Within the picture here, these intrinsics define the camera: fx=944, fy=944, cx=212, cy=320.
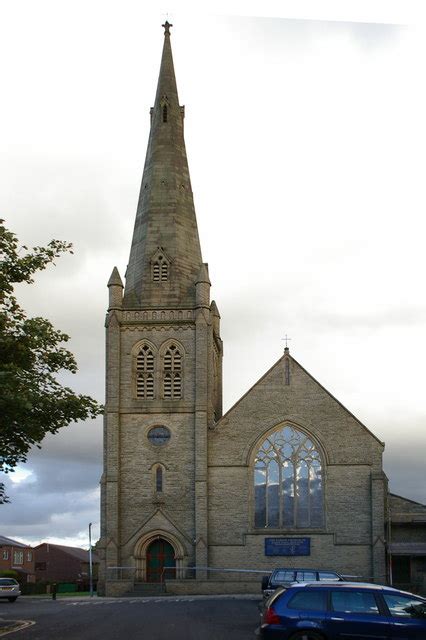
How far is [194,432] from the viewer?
52031 millimetres

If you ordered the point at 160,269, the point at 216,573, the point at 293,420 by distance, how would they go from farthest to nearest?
the point at 160,269, the point at 293,420, the point at 216,573

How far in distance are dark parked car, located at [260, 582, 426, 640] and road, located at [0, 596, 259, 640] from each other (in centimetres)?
512

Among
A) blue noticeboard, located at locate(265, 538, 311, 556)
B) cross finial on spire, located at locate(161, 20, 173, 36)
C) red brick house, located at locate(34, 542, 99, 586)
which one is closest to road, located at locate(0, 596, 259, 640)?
blue noticeboard, located at locate(265, 538, 311, 556)

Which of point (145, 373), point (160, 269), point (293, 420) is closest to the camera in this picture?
point (293, 420)

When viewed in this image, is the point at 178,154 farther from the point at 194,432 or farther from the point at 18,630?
the point at 18,630

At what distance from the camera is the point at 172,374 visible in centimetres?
5325

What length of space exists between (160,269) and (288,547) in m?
17.4

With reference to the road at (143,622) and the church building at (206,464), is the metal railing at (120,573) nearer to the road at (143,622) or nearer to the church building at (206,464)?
the church building at (206,464)

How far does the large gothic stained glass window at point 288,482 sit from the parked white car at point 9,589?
44.2 feet

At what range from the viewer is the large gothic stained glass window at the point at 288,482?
51438 mm

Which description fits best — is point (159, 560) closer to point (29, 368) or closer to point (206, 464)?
point (206, 464)

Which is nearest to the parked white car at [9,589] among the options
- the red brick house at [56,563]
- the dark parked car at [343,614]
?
the dark parked car at [343,614]

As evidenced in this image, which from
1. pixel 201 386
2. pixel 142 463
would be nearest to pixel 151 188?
pixel 201 386

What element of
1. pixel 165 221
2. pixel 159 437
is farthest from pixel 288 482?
pixel 165 221
